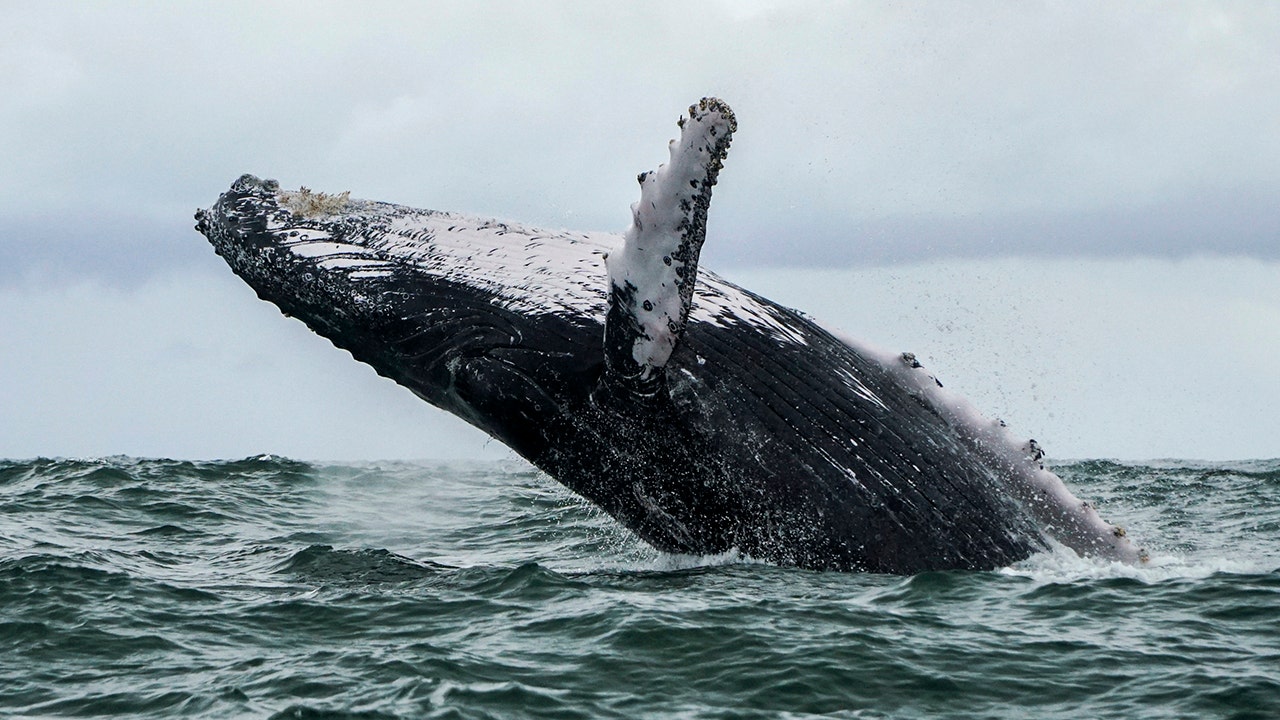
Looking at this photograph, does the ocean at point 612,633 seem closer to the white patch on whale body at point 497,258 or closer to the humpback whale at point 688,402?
the humpback whale at point 688,402

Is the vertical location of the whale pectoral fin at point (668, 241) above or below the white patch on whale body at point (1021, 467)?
above

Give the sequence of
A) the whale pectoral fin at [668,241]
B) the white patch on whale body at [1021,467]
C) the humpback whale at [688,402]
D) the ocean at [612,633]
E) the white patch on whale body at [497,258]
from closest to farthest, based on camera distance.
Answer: the ocean at [612,633] < the whale pectoral fin at [668,241] < the humpback whale at [688,402] < the white patch on whale body at [497,258] < the white patch on whale body at [1021,467]

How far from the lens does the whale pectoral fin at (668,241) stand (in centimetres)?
787

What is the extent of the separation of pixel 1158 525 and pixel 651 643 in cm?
843

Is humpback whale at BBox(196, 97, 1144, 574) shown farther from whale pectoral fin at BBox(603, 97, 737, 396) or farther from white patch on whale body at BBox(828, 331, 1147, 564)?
whale pectoral fin at BBox(603, 97, 737, 396)

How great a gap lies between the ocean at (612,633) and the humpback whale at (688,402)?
31 cm

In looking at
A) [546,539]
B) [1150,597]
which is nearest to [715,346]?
[1150,597]

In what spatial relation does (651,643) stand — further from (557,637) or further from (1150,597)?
(1150,597)

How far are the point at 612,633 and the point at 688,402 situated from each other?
1712mm

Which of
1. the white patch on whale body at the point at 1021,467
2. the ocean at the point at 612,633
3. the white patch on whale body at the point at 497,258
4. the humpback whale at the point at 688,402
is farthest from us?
the white patch on whale body at the point at 1021,467

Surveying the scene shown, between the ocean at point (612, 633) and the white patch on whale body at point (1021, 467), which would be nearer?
the ocean at point (612, 633)

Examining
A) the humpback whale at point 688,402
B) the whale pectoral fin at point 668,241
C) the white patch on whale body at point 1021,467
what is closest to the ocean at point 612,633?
the white patch on whale body at point 1021,467

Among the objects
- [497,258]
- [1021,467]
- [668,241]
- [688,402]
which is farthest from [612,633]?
[1021,467]

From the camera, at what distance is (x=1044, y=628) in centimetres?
810
